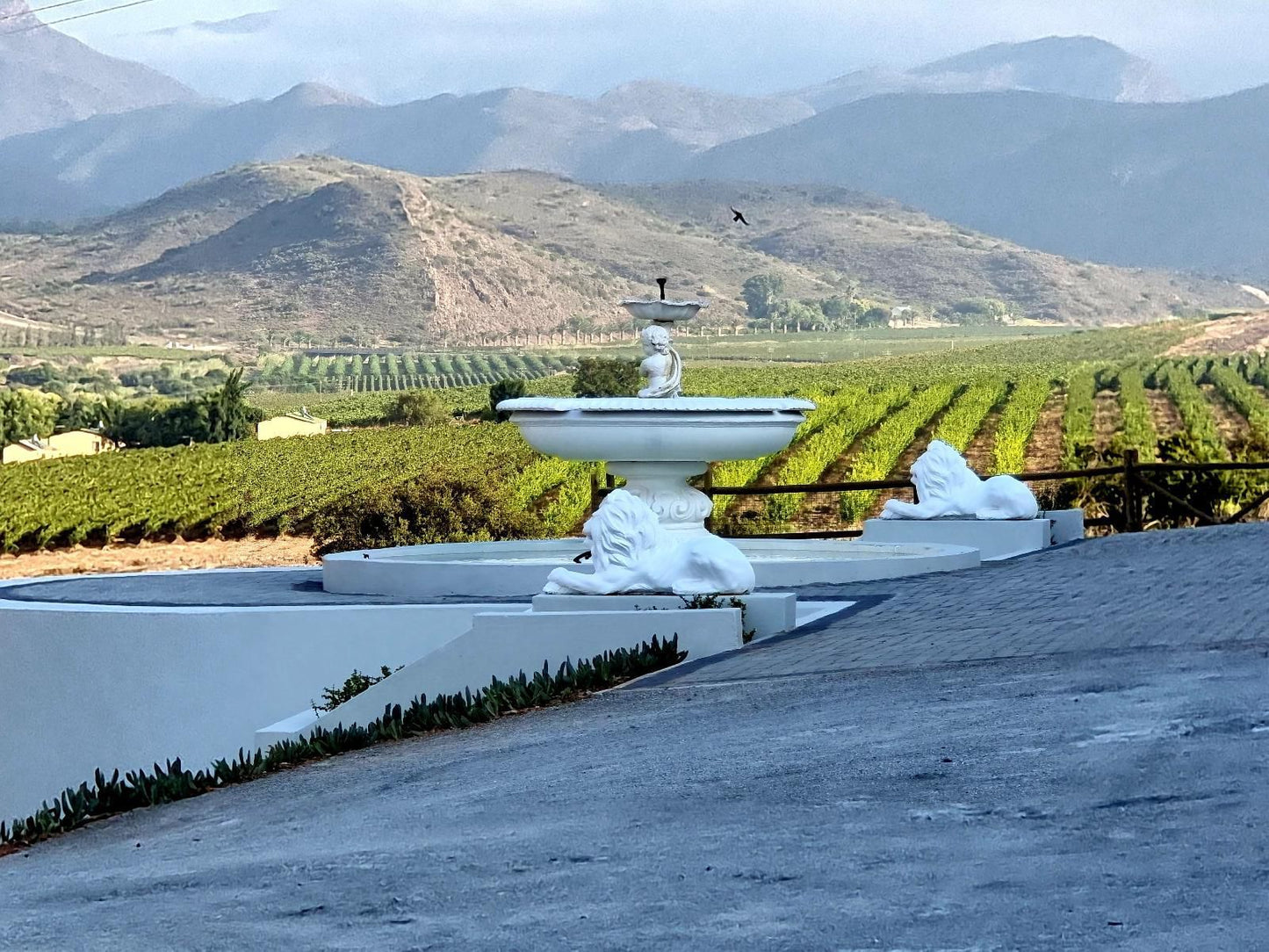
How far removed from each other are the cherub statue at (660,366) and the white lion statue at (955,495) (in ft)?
9.00

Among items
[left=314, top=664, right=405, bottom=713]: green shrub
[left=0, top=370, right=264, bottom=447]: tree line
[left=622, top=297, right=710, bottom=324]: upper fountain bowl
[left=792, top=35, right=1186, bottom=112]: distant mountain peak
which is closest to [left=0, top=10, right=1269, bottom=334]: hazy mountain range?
[left=792, top=35, right=1186, bottom=112]: distant mountain peak

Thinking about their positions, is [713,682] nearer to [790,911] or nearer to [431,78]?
[790,911]

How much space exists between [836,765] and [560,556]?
8442 mm

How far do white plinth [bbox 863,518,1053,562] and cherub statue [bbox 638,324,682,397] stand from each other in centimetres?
251

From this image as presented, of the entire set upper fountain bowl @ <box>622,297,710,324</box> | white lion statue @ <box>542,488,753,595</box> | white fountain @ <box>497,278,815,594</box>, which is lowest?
white lion statue @ <box>542,488,753,595</box>

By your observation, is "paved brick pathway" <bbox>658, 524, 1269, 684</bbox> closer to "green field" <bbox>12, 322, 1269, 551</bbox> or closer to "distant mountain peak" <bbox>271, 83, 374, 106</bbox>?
"green field" <bbox>12, 322, 1269, 551</bbox>

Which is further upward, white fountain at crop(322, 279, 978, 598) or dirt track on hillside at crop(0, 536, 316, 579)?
white fountain at crop(322, 279, 978, 598)

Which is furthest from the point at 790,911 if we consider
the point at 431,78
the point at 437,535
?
the point at 431,78

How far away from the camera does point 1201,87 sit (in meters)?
160

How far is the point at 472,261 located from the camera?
103688 mm

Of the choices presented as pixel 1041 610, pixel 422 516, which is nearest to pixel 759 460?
pixel 422 516

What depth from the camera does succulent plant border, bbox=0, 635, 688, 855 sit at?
308 inches

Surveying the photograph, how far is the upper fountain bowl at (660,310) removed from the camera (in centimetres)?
1381

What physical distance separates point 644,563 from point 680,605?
1.01 ft
